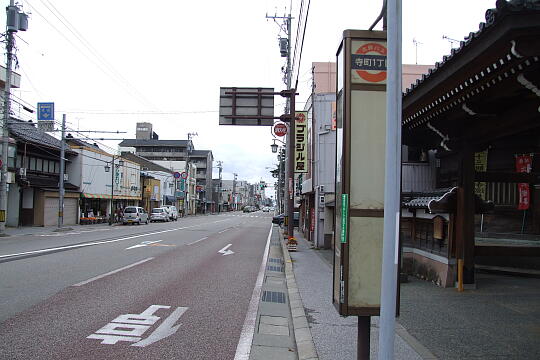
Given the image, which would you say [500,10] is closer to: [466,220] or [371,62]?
[371,62]

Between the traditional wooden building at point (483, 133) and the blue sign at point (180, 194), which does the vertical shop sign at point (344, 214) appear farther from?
the blue sign at point (180, 194)

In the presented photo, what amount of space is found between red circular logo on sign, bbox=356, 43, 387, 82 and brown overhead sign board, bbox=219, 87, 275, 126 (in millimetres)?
13465

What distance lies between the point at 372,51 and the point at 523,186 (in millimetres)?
10749

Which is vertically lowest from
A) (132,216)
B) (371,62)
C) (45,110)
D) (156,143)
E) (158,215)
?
(158,215)

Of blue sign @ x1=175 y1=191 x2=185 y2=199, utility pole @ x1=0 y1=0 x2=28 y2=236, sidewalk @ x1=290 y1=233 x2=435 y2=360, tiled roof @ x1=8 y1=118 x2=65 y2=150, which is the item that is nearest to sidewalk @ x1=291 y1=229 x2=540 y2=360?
sidewalk @ x1=290 y1=233 x2=435 y2=360

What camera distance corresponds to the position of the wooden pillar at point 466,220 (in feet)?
29.1

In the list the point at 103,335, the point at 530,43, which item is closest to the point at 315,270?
the point at 103,335

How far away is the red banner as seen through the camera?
11406 millimetres

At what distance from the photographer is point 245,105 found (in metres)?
16.9

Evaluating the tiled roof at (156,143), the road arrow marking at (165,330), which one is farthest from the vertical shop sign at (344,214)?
the tiled roof at (156,143)

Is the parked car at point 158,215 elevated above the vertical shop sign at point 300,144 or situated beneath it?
situated beneath

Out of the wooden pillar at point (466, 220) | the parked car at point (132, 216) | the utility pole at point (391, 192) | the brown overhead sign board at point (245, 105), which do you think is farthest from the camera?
the parked car at point (132, 216)

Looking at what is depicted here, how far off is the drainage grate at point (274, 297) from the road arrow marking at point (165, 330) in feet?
7.04

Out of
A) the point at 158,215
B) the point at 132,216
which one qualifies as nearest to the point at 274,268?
the point at 132,216
